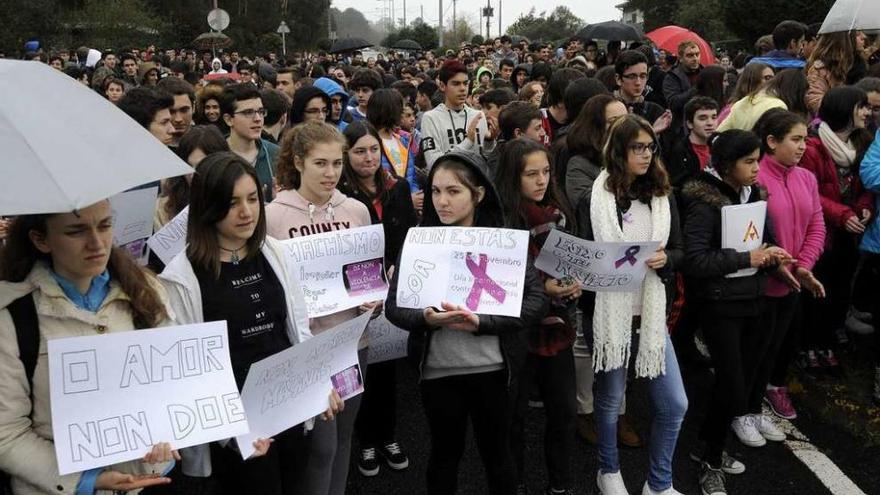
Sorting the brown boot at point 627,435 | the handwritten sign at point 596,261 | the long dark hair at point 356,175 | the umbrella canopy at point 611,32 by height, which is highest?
the umbrella canopy at point 611,32

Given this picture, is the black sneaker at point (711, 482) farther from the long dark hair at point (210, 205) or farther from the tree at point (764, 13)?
the tree at point (764, 13)

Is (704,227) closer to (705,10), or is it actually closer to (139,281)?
(139,281)

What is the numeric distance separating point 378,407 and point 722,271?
6.88 ft

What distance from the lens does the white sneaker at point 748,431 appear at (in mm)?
4605

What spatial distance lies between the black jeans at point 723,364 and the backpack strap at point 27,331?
10.8 ft

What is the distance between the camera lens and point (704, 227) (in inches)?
161

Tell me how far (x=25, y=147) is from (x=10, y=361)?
2.31ft

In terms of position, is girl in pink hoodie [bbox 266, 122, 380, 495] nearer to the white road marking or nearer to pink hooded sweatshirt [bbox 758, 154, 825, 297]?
pink hooded sweatshirt [bbox 758, 154, 825, 297]

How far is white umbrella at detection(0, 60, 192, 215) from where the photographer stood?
187cm

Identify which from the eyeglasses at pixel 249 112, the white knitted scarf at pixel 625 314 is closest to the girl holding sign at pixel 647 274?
the white knitted scarf at pixel 625 314

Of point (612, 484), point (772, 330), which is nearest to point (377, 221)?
point (612, 484)

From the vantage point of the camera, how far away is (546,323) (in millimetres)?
3668

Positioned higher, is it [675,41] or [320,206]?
[675,41]

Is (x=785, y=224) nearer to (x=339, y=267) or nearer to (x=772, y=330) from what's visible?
(x=772, y=330)
